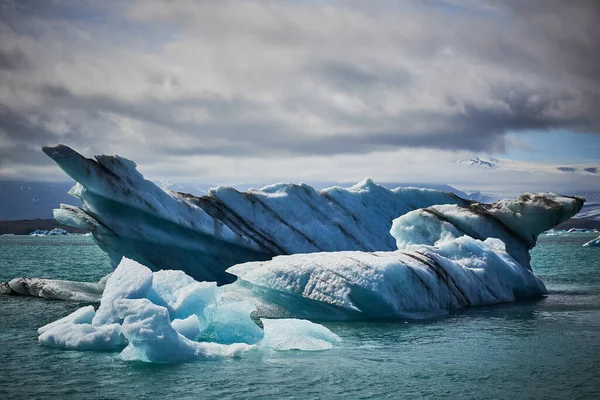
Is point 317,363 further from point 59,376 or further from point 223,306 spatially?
point 59,376

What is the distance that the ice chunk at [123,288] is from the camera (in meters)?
9.84

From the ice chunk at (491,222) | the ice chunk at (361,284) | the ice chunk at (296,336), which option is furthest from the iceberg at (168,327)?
the ice chunk at (491,222)

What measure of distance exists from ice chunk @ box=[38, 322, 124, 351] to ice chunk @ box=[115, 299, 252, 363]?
721mm

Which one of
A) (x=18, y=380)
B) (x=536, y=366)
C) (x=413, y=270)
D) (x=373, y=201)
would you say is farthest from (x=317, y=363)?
(x=373, y=201)

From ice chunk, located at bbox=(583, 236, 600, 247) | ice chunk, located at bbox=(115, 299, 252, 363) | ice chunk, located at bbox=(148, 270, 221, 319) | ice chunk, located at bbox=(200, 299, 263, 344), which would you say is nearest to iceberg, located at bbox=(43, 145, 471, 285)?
ice chunk, located at bbox=(148, 270, 221, 319)

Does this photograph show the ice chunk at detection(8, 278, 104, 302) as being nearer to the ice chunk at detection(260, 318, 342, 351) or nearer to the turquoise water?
the turquoise water

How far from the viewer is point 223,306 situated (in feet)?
34.2

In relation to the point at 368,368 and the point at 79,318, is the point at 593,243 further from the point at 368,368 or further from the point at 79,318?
the point at 79,318

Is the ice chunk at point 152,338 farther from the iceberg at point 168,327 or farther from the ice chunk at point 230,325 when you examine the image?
the ice chunk at point 230,325

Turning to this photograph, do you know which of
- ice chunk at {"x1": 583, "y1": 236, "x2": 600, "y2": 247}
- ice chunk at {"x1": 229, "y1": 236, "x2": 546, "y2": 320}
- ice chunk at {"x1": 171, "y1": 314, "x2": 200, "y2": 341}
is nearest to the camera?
ice chunk at {"x1": 171, "y1": 314, "x2": 200, "y2": 341}

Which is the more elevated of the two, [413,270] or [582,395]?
[413,270]

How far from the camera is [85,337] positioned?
9.90 metres

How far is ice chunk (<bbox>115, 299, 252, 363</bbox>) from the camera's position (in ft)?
29.0

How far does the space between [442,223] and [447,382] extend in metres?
11.6
